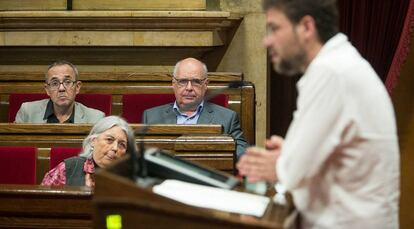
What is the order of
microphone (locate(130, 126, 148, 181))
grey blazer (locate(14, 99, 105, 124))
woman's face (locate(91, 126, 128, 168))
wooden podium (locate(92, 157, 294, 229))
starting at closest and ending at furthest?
wooden podium (locate(92, 157, 294, 229)), microphone (locate(130, 126, 148, 181)), woman's face (locate(91, 126, 128, 168)), grey blazer (locate(14, 99, 105, 124))

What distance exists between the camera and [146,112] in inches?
140

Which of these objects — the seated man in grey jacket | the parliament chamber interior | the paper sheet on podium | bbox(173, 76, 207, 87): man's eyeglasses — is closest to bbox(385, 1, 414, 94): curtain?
the parliament chamber interior

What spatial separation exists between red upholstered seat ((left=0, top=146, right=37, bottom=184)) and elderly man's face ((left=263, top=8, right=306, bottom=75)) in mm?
1570

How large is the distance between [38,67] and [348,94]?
3069 mm

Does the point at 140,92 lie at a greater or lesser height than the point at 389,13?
lesser

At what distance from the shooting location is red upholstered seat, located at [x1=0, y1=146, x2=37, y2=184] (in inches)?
113

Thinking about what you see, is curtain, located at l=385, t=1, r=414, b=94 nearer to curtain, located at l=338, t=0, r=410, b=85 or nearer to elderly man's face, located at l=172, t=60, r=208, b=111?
curtain, located at l=338, t=0, r=410, b=85

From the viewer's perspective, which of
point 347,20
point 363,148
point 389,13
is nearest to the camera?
point 363,148

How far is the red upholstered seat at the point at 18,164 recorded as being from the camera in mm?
2875

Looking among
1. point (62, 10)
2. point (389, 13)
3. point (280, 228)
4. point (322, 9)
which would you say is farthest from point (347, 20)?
point (280, 228)

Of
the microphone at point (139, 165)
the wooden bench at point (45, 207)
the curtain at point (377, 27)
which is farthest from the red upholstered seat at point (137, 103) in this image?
the microphone at point (139, 165)

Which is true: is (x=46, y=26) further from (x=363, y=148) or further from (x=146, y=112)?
(x=363, y=148)

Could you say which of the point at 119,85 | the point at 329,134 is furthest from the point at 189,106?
the point at 329,134

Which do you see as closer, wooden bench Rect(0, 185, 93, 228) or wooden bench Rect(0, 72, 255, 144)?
wooden bench Rect(0, 185, 93, 228)
